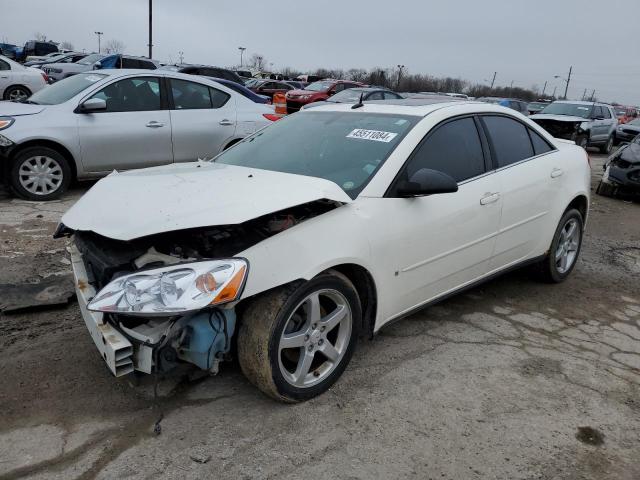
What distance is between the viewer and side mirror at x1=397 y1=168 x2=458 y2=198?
3.11 metres

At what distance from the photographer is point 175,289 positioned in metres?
2.39

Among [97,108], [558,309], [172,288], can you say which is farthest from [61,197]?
[558,309]

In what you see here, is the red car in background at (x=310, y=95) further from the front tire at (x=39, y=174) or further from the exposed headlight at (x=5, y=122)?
the exposed headlight at (x=5, y=122)

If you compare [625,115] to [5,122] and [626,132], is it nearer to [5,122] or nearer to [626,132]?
[626,132]

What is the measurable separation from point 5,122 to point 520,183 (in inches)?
227

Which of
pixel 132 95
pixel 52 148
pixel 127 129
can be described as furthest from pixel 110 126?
pixel 52 148

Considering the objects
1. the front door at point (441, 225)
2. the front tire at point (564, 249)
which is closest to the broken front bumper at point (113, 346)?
the front door at point (441, 225)

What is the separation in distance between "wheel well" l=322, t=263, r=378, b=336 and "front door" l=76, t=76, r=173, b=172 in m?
4.90

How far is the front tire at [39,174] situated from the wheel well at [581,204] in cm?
571

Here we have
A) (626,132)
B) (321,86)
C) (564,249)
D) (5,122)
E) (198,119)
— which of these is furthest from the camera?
(321,86)

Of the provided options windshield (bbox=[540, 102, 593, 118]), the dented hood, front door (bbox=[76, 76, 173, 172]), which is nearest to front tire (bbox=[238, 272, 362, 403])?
the dented hood

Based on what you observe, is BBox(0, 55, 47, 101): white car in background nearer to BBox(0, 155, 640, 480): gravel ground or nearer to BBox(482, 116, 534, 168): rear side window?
BBox(0, 155, 640, 480): gravel ground

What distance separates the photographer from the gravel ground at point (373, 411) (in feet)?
7.95

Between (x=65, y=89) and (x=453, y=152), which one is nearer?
(x=453, y=152)
